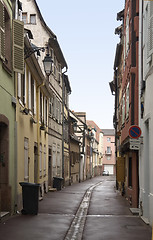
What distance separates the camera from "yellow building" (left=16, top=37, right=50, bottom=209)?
49.1ft

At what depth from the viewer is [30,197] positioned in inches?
534

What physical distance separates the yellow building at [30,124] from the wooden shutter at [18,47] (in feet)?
3.53

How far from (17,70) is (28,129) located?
4.42 metres

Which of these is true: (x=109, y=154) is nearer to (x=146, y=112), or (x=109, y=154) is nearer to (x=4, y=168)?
(x=146, y=112)

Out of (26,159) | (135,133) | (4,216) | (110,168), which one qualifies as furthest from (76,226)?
(110,168)

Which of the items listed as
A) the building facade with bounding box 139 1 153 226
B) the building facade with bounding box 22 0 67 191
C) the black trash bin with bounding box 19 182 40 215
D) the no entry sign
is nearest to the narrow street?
the black trash bin with bounding box 19 182 40 215

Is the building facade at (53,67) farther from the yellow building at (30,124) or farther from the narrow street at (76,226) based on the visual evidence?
the narrow street at (76,226)

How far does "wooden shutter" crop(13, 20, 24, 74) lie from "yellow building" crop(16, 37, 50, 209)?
42.3 inches

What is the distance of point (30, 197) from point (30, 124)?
4.76 m

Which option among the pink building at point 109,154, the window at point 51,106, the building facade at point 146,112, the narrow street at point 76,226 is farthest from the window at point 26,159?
the pink building at point 109,154

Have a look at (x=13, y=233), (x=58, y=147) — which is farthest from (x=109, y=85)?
(x=13, y=233)

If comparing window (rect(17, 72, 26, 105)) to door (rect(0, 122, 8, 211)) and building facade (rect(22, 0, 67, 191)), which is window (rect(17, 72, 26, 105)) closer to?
door (rect(0, 122, 8, 211))

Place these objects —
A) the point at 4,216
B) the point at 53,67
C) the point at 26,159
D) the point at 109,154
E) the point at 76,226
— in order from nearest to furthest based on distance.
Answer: the point at 76,226, the point at 4,216, the point at 26,159, the point at 53,67, the point at 109,154

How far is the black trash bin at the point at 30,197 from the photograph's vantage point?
13523mm
